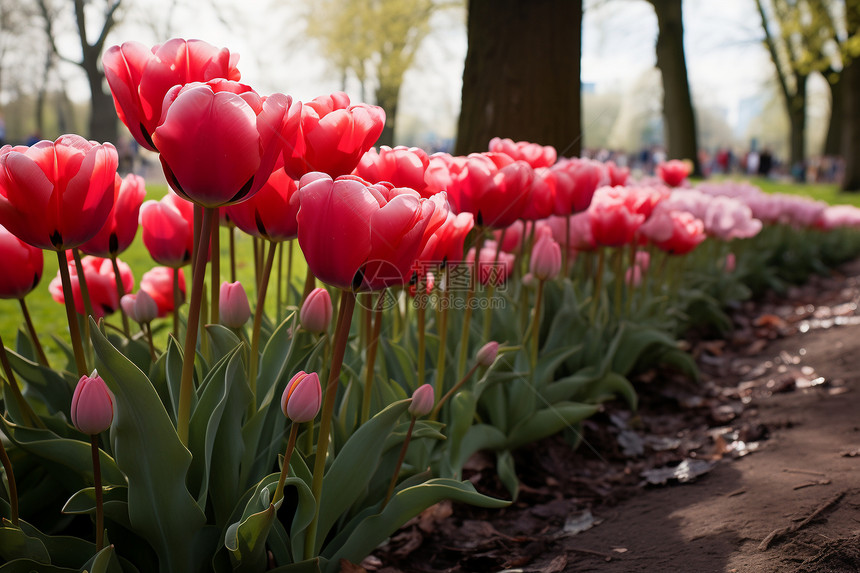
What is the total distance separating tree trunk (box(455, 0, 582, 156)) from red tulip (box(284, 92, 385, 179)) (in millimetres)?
3077

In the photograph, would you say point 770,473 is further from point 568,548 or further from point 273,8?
point 273,8

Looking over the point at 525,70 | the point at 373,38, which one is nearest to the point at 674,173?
the point at 525,70

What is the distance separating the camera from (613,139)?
65.6m

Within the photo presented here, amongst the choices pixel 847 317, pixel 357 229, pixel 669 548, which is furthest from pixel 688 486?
pixel 847 317

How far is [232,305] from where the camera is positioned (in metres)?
1.49

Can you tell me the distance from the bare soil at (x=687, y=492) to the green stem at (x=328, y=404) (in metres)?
0.48

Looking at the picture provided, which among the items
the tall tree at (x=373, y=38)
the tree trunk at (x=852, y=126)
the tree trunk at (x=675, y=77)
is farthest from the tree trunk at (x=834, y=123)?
the tall tree at (x=373, y=38)

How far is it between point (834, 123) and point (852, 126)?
992cm

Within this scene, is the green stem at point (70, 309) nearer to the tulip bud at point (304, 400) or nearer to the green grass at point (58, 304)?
the tulip bud at point (304, 400)

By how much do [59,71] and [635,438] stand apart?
30293 millimetres

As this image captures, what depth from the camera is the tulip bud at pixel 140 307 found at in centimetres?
169

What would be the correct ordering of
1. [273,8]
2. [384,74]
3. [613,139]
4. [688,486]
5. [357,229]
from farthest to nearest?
[613,139]
[273,8]
[384,74]
[688,486]
[357,229]

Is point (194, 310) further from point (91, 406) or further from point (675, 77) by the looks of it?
point (675, 77)

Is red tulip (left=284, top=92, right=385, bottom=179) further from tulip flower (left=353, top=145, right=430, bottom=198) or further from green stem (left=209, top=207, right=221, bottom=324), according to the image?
green stem (left=209, top=207, right=221, bottom=324)
